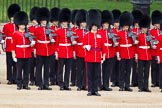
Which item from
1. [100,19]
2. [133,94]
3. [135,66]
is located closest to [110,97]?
[133,94]

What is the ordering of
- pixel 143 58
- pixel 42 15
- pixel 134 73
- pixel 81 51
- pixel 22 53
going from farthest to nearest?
pixel 134 73
pixel 42 15
pixel 81 51
pixel 143 58
pixel 22 53

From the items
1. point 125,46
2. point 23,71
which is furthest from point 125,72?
point 23,71

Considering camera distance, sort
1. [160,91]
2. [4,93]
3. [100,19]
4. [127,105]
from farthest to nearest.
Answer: [160,91], [100,19], [4,93], [127,105]

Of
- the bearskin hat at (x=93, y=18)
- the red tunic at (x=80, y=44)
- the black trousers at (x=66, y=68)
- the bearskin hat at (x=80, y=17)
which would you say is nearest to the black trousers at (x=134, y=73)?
the red tunic at (x=80, y=44)

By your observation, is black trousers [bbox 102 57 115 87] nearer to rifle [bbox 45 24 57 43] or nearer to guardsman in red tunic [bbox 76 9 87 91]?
guardsman in red tunic [bbox 76 9 87 91]

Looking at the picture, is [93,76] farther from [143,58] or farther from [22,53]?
[143,58]

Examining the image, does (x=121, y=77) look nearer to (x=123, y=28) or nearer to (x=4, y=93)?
(x=123, y=28)

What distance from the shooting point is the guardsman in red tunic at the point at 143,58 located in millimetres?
15867

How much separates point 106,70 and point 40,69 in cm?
119

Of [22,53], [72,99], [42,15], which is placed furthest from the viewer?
[42,15]

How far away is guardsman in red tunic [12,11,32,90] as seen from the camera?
1529cm

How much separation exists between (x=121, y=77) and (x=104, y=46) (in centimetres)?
82

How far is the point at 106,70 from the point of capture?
52.7ft

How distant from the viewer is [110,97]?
14242mm
